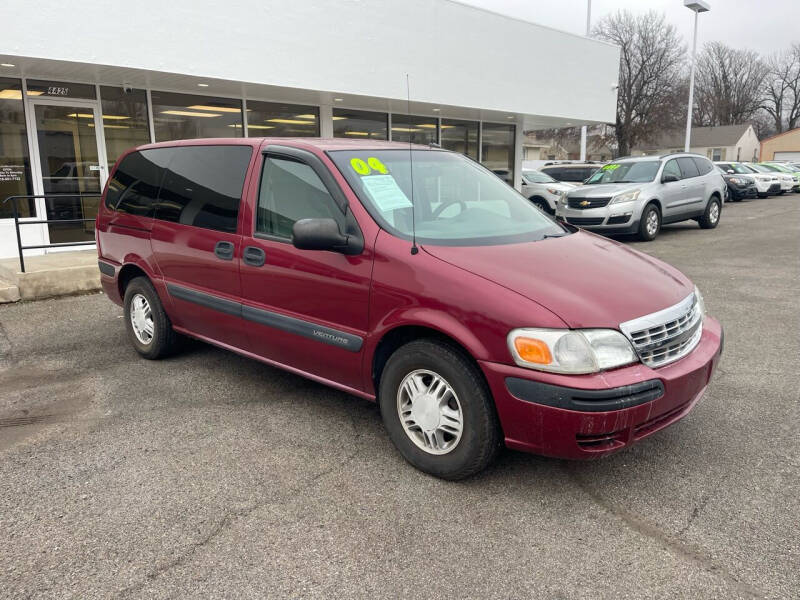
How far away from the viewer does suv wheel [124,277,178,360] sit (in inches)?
198

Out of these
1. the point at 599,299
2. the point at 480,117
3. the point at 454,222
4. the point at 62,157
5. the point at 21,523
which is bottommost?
the point at 21,523

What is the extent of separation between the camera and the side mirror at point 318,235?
3318 mm

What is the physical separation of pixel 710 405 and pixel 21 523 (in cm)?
412

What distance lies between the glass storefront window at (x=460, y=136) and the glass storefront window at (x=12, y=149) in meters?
9.77

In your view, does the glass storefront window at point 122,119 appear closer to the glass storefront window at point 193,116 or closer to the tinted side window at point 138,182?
the glass storefront window at point 193,116

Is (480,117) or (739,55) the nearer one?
(480,117)

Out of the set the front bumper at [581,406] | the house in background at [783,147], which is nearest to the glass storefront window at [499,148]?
the front bumper at [581,406]

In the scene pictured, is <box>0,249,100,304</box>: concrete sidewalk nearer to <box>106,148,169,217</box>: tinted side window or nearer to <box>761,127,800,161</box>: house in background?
<box>106,148,169,217</box>: tinted side window

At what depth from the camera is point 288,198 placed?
3.92 meters

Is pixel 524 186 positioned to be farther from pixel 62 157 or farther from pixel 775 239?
pixel 62 157

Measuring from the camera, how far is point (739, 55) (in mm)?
76500

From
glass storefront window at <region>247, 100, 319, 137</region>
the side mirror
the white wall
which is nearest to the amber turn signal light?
the side mirror

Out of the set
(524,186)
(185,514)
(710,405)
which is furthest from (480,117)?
(185,514)

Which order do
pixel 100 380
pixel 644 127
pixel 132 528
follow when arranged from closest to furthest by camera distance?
pixel 132 528, pixel 100 380, pixel 644 127
